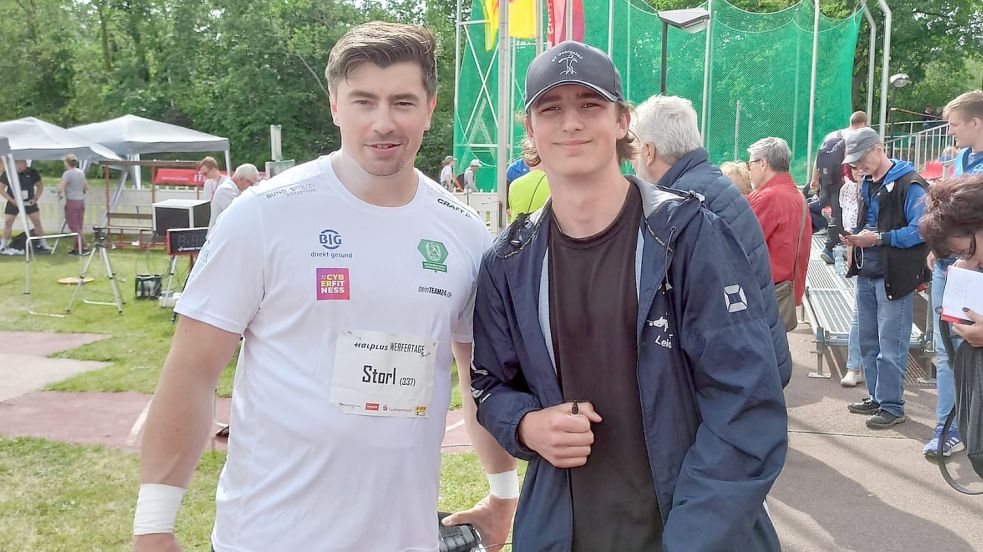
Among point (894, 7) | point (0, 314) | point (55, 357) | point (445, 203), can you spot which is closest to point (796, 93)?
point (55, 357)

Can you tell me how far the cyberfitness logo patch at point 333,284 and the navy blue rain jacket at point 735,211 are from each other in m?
2.10

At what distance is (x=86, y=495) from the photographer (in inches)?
197

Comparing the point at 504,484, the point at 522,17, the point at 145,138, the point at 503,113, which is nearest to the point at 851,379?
the point at 503,113

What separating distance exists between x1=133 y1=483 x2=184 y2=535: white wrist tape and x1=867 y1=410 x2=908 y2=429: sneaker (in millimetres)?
5437

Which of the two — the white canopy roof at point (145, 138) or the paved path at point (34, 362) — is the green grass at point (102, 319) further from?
the white canopy roof at point (145, 138)

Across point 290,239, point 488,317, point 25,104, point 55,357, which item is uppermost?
point 25,104

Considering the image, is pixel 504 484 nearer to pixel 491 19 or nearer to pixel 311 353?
pixel 311 353

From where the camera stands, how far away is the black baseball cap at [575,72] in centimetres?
187

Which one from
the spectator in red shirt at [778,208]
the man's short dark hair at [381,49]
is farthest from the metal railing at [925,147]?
the man's short dark hair at [381,49]

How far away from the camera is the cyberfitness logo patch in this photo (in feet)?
6.01

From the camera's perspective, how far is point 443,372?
2029 mm

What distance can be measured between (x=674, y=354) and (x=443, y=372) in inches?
22.5

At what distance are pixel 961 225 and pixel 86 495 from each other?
4.84m

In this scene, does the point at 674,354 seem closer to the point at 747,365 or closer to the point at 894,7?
the point at 747,365
